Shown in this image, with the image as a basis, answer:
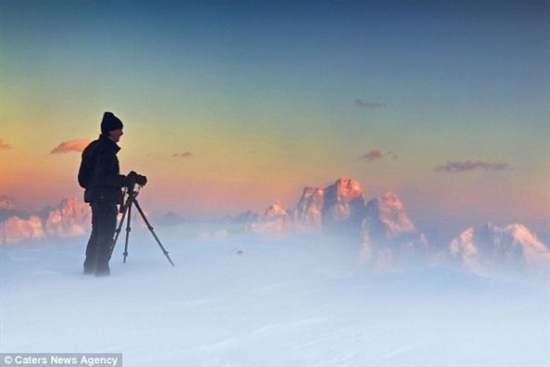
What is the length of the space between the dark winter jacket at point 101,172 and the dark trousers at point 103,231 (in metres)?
0.08

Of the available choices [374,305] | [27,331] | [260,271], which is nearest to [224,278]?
[260,271]

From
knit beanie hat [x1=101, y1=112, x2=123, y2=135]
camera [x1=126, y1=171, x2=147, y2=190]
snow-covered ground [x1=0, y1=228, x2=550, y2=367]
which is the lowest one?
snow-covered ground [x1=0, y1=228, x2=550, y2=367]

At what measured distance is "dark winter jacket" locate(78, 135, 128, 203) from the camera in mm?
5668

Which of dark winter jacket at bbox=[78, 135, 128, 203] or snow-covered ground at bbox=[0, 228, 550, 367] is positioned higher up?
dark winter jacket at bbox=[78, 135, 128, 203]

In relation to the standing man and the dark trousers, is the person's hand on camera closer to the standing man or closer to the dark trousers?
the standing man

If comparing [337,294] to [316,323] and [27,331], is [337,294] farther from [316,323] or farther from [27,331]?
[27,331]

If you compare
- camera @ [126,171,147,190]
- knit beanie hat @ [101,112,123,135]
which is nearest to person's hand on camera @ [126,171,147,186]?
camera @ [126,171,147,190]

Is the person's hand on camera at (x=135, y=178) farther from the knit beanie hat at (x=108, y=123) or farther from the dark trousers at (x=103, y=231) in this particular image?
the knit beanie hat at (x=108, y=123)

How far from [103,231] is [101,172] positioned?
57 cm

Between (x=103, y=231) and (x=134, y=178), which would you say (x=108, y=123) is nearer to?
(x=134, y=178)

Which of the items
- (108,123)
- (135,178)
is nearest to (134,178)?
(135,178)

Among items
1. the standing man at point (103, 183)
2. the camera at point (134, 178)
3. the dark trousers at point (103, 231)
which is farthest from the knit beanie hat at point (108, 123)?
the dark trousers at point (103, 231)

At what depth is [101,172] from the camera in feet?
18.5

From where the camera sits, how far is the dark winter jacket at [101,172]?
→ 18.6 feet
